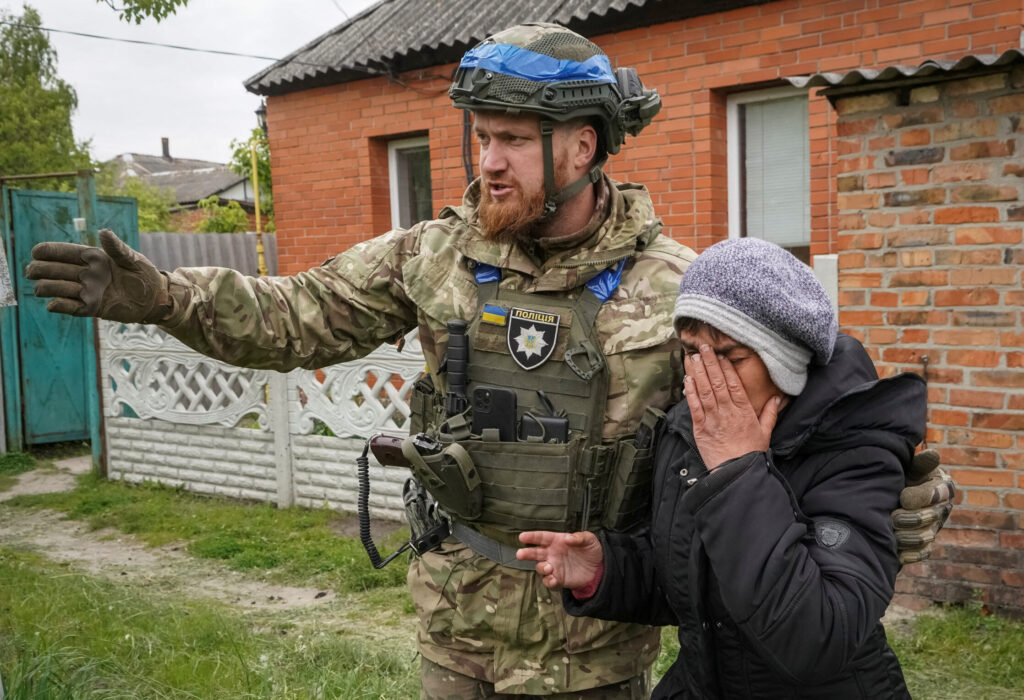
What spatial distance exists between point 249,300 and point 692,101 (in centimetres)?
552

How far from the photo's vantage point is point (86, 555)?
609 centimetres

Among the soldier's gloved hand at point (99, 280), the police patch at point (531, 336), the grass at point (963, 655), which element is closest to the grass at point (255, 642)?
the grass at point (963, 655)

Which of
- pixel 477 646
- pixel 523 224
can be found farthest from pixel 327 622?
pixel 523 224

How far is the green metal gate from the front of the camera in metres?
8.71

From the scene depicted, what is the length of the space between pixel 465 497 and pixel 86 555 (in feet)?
16.0

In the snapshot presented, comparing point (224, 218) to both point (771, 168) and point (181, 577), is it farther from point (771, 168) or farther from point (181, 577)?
point (181, 577)

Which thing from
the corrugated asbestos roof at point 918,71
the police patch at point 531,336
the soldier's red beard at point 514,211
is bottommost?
the police patch at point 531,336

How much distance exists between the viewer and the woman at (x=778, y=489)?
1.51 metres

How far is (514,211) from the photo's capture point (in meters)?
2.20

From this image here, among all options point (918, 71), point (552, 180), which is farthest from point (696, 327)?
point (918, 71)

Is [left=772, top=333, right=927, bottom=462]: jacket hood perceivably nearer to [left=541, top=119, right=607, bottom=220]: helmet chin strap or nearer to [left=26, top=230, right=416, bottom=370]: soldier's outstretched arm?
[left=541, top=119, right=607, bottom=220]: helmet chin strap

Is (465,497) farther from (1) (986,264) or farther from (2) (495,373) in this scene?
(1) (986,264)

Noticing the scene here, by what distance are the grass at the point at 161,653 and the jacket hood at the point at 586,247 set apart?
6.92 ft

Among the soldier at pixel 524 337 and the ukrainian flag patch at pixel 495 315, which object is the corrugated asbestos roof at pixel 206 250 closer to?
the soldier at pixel 524 337
